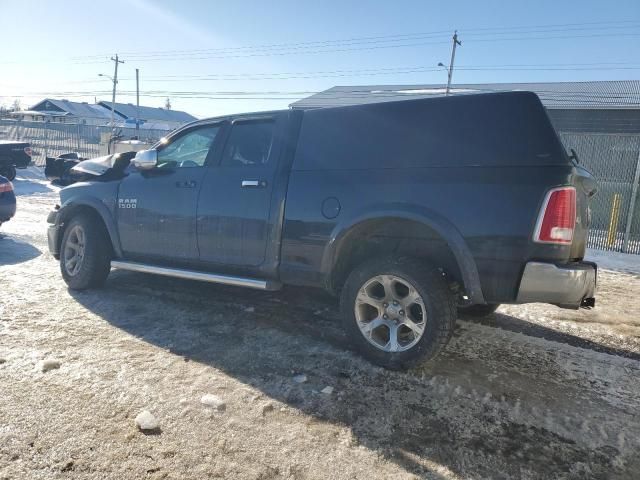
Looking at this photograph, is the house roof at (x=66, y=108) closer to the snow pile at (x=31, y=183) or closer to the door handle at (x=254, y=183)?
the snow pile at (x=31, y=183)

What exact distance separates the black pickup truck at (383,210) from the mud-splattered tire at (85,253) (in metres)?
0.41

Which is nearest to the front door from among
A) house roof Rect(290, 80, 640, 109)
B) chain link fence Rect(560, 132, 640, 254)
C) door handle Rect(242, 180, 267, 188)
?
door handle Rect(242, 180, 267, 188)

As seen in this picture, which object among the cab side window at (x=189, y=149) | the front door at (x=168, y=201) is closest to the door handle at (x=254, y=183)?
the front door at (x=168, y=201)

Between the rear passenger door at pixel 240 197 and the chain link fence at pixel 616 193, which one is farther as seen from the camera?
the chain link fence at pixel 616 193

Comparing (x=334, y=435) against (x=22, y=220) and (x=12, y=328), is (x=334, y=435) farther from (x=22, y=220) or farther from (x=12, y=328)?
(x=22, y=220)

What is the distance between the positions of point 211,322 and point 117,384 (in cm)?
128

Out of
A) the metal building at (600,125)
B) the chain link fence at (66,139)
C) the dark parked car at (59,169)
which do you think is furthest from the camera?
the chain link fence at (66,139)

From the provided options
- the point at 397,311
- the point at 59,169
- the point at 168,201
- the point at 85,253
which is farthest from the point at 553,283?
the point at 59,169

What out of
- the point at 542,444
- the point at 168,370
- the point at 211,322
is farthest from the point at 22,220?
the point at 542,444

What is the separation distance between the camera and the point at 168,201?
14.3ft

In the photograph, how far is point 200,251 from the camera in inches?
165

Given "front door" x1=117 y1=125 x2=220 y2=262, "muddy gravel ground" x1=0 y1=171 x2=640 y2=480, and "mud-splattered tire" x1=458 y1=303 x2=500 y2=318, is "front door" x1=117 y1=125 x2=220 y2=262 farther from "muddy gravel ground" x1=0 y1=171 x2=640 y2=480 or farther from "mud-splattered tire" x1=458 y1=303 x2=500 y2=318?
"mud-splattered tire" x1=458 y1=303 x2=500 y2=318

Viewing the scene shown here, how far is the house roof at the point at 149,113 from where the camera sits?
198 feet

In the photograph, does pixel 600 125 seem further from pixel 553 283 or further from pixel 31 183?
pixel 31 183
